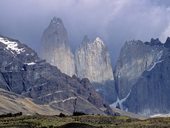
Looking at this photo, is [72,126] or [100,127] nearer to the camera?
[72,126]

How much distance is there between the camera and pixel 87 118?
133m

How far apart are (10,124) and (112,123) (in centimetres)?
2380

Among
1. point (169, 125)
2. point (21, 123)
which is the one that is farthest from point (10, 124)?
point (169, 125)

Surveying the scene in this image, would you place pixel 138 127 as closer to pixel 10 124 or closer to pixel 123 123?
pixel 123 123

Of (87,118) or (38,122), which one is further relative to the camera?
(87,118)

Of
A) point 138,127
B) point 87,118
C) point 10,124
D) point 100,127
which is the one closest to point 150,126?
point 138,127

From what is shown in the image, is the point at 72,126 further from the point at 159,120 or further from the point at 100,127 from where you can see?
the point at 159,120

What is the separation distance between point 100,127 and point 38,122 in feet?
46.3

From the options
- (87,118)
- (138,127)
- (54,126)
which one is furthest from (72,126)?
(87,118)

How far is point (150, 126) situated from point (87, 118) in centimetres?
1899

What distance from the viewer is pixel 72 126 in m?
107

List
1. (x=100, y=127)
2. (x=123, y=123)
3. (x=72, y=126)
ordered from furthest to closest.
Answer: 1. (x=123, y=123)
2. (x=100, y=127)
3. (x=72, y=126)

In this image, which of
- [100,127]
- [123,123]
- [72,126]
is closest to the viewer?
[72,126]

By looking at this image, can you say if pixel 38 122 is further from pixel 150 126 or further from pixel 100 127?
pixel 150 126
